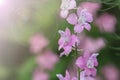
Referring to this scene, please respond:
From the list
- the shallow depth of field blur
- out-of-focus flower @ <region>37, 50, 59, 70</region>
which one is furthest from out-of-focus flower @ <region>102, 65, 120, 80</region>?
out-of-focus flower @ <region>37, 50, 59, 70</region>

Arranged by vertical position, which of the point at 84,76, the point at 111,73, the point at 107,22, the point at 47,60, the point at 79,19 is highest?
the point at 79,19

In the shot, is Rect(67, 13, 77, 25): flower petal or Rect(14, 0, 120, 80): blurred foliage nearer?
Rect(67, 13, 77, 25): flower petal

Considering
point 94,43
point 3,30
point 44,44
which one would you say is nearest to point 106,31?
point 94,43

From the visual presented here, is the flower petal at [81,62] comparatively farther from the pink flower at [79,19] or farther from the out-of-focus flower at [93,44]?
the out-of-focus flower at [93,44]

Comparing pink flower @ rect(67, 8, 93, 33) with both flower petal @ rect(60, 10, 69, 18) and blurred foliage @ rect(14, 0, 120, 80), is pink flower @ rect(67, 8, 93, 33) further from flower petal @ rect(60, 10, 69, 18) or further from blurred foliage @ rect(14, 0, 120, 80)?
blurred foliage @ rect(14, 0, 120, 80)

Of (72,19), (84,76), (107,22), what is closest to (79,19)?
(72,19)

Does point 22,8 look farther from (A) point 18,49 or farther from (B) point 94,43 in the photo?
(B) point 94,43

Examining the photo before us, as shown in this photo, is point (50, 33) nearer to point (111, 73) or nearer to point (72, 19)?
point (111, 73)
